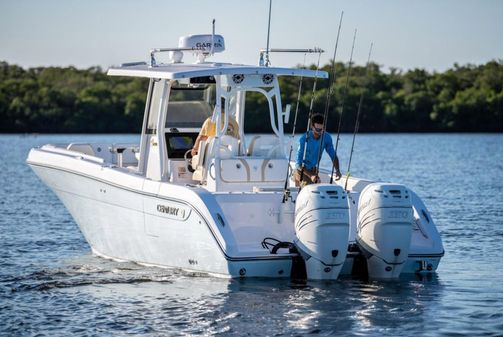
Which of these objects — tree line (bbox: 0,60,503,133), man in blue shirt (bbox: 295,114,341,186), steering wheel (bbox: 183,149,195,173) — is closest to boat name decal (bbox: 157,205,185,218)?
steering wheel (bbox: 183,149,195,173)

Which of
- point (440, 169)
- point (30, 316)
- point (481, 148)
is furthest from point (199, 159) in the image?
point (481, 148)

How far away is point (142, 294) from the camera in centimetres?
1232

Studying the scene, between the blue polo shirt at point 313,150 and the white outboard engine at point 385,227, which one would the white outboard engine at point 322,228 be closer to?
the white outboard engine at point 385,227

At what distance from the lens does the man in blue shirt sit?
13391mm

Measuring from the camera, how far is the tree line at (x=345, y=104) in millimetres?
70688

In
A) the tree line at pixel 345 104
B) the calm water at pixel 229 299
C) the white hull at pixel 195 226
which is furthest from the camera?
the tree line at pixel 345 104

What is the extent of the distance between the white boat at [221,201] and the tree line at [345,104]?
5159 cm

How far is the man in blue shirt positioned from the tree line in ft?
174

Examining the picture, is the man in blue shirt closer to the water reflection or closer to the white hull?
the white hull

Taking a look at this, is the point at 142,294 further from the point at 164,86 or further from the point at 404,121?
the point at 404,121

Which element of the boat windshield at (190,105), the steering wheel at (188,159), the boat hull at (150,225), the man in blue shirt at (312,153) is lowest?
the boat hull at (150,225)

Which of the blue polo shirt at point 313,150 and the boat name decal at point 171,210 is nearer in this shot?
the boat name decal at point 171,210

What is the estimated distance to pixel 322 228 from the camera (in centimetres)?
1184

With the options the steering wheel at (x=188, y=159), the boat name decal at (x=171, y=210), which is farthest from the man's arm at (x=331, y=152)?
the boat name decal at (x=171, y=210)
